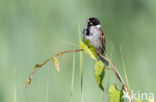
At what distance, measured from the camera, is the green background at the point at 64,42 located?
109 inches

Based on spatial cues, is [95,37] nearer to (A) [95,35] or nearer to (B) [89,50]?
(A) [95,35]

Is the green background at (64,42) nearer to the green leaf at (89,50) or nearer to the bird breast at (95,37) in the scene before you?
the bird breast at (95,37)

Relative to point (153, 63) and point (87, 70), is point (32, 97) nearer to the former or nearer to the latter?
point (87, 70)

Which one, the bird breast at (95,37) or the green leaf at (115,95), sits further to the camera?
the bird breast at (95,37)

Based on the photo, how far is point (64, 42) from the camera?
3037 millimetres

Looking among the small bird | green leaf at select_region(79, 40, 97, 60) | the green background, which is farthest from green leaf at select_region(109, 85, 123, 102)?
the small bird

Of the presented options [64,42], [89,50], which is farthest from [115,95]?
[64,42]

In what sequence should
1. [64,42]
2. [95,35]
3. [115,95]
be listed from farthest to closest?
[64,42] → [95,35] → [115,95]

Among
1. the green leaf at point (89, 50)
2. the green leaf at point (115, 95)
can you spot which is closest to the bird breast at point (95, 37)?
the green leaf at point (89, 50)

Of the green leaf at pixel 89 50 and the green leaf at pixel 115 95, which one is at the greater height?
the green leaf at pixel 89 50

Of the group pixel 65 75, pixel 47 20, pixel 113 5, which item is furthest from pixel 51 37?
pixel 113 5

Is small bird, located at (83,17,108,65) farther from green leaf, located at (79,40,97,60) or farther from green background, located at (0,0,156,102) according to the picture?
green leaf, located at (79,40,97,60)

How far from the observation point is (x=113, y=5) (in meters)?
3.49

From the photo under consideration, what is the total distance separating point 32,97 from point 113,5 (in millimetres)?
1213
